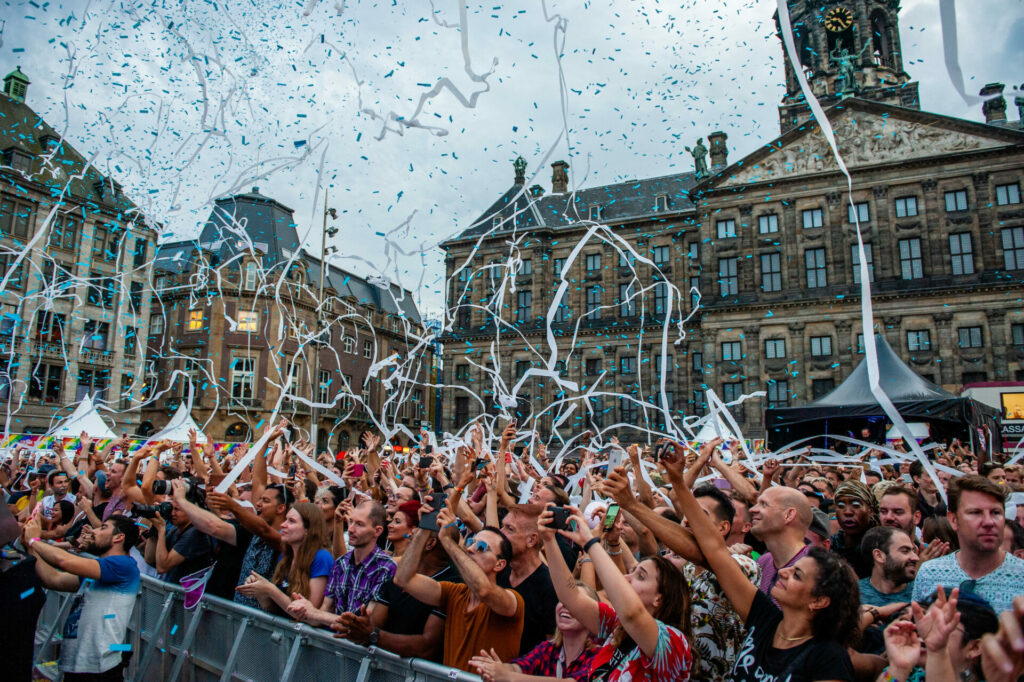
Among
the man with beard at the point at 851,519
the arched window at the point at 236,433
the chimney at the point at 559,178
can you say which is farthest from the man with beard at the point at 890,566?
the chimney at the point at 559,178

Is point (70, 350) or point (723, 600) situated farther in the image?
point (70, 350)

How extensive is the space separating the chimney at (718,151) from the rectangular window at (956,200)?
14.0 metres

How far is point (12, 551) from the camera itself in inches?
159

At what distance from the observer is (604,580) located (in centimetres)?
288

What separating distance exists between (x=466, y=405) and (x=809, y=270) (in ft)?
78.8

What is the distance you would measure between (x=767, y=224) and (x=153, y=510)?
125 ft

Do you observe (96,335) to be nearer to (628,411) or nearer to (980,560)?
(628,411)

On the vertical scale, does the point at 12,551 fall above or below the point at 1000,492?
below

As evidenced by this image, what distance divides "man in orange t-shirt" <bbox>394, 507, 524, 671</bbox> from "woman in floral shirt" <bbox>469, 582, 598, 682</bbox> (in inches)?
4.7

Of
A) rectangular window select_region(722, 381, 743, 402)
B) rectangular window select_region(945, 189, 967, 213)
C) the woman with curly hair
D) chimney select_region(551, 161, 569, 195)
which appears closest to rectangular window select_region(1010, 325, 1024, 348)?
rectangular window select_region(945, 189, 967, 213)

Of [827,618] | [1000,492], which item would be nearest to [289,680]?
[827,618]

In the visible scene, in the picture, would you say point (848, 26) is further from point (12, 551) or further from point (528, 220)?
point (12, 551)

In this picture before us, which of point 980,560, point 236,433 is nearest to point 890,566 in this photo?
point 980,560

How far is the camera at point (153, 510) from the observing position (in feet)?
18.9
